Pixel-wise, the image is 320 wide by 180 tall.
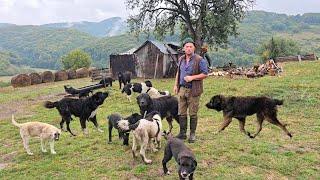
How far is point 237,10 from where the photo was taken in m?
37.8

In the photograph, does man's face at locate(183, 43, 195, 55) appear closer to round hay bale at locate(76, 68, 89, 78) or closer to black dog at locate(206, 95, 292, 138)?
black dog at locate(206, 95, 292, 138)

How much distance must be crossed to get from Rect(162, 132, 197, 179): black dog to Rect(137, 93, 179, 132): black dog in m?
2.66

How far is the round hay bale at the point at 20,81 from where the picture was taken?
40.6 meters

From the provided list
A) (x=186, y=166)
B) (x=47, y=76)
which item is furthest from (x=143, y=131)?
(x=47, y=76)

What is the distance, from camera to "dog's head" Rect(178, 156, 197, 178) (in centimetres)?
716

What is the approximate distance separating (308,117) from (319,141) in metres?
3.80

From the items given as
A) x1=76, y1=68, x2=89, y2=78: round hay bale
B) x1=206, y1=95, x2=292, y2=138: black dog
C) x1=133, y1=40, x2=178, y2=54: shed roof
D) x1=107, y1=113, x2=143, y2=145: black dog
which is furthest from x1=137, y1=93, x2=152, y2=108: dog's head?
x1=76, y1=68, x2=89, y2=78: round hay bale

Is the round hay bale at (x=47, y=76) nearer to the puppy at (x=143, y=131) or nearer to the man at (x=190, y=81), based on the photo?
the man at (x=190, y=81)

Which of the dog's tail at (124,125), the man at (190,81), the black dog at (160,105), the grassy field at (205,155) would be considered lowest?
the grassy field at (205,155)

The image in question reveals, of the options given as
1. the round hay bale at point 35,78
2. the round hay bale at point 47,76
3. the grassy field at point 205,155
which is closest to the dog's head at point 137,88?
the grassy field at point 205,155

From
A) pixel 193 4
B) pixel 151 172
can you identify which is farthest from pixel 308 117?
pixel 193 4

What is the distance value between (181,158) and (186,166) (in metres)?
0.20

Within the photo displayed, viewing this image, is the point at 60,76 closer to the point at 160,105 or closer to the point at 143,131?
the point at 160,105

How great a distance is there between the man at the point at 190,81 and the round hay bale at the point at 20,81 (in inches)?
1332
